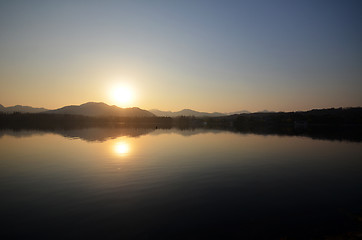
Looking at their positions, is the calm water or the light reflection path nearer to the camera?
the calm water

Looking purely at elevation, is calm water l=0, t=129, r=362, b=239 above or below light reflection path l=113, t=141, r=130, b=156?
below

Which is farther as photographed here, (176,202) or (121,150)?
(121,150)

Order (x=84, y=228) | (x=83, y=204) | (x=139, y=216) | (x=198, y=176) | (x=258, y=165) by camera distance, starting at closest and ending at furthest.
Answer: (x=84, y=228) < (x=139, y=216) < (x=83, y=204) < (x=198, y=176) < (x=258, y=165)

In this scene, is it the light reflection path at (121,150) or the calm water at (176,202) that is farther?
the light reflection path at (121,150)

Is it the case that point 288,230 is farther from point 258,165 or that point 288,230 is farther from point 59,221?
point 258,165

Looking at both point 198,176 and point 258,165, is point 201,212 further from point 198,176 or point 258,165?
point 258,165

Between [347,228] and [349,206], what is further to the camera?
[349,206]

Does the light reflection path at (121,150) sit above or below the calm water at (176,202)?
above

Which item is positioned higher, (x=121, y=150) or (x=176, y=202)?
(x=121, y=150)

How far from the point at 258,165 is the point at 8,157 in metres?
41.9

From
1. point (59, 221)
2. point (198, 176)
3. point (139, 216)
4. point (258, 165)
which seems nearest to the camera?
point (59, 221)

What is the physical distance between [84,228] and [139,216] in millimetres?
3399

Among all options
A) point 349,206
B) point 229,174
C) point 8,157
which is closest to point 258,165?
point 229,174

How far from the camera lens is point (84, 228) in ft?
38.3
